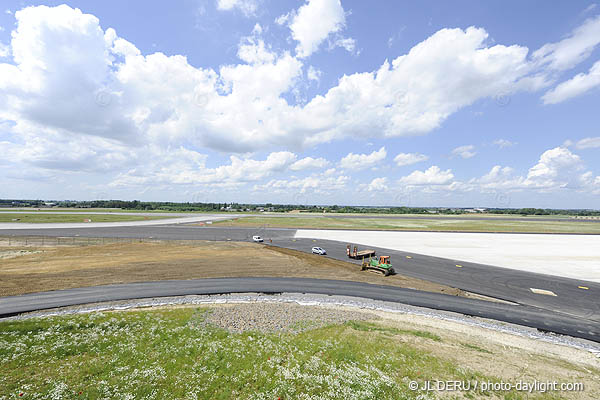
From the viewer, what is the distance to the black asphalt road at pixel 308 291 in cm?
1933

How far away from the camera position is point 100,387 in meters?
9.97

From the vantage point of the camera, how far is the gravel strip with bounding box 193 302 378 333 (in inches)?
660

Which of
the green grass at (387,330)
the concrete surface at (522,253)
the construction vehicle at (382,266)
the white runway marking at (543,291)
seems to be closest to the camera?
the green grass at (387,330)

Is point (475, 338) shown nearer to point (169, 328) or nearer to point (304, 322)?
point (304, 322)

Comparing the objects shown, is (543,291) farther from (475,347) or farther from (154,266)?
(154,266)

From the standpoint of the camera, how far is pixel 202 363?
11.9 meters

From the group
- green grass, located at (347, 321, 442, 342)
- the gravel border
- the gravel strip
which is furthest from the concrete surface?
the gravel strip

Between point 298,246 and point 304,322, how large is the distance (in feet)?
99.2

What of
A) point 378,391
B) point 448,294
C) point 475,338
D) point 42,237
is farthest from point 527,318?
point 42,237

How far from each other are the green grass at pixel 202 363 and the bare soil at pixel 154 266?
449 inches

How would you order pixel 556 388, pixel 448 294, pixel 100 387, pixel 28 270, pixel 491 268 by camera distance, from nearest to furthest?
pixel 100 387
pixel 556 388
pixel 448 294
pixel 28 270
pixel 491 268

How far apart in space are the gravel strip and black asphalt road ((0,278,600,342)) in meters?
4.06

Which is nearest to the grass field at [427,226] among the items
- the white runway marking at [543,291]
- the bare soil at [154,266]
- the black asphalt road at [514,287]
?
the black asphalt road at [514,287]

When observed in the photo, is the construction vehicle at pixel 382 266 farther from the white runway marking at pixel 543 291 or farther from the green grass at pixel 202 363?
the white runway marking at pixel 543 291
